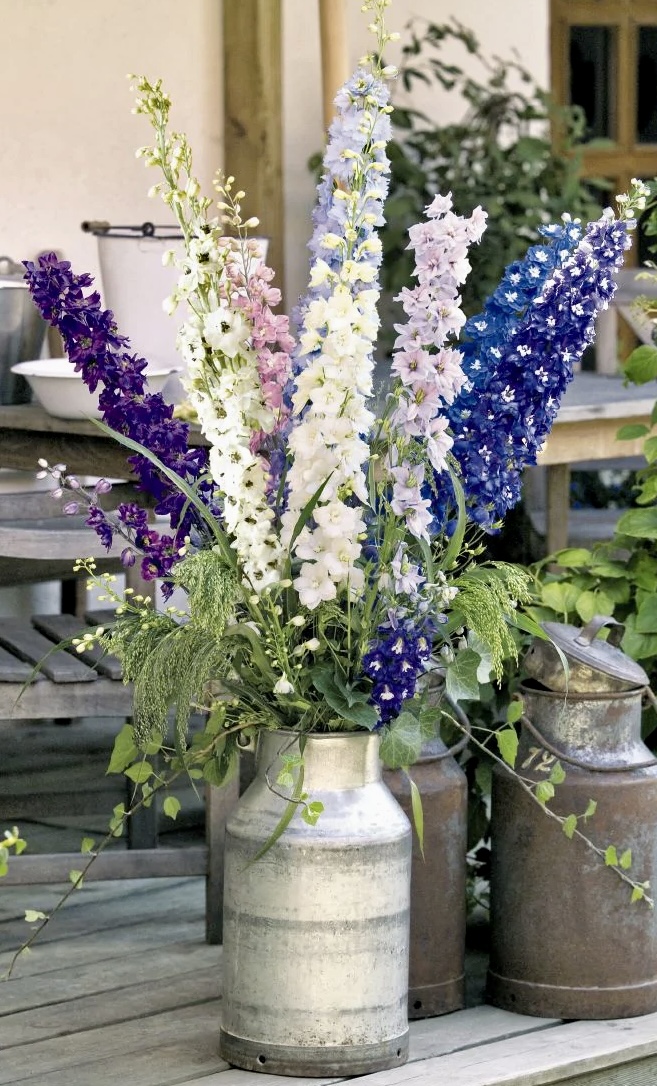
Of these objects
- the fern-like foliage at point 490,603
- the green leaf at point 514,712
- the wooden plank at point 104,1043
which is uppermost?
the fern-like foliage at point 490,603

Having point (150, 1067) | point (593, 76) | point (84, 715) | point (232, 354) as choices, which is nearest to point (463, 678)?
point (232, 354)

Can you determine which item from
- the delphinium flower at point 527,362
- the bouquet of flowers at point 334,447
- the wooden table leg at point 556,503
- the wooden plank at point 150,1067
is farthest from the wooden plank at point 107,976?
the wooden table leg at point 556,503

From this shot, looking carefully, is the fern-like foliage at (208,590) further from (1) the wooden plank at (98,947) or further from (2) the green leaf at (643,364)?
(2) the green leaf at (643,364)

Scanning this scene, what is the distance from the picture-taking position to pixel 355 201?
5.77 feet

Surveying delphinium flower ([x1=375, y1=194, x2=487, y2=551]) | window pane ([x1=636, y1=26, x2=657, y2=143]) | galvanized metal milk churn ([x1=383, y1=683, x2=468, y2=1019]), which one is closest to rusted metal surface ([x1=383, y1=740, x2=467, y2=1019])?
galvanized metal milk churn ([x1=383, y1=683, x2=468, y2=1019])

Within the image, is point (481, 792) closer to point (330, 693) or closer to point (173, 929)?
point (173, 929)

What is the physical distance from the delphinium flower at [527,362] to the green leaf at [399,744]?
9.3 inches

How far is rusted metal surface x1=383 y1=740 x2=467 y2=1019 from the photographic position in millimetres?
2160

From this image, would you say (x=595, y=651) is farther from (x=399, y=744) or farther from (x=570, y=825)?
(x=399, y=744)

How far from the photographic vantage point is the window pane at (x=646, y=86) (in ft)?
17.1

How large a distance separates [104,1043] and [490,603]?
0.72 meters

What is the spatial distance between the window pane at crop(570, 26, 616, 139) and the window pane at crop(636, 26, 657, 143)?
85mm

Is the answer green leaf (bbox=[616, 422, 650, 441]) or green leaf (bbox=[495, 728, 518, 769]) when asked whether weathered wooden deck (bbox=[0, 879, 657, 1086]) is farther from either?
green leaf (bbox=[616, 422, 650, 441])

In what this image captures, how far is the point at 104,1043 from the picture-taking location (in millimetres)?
2094
